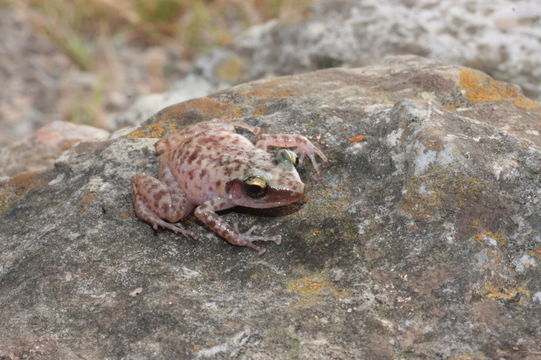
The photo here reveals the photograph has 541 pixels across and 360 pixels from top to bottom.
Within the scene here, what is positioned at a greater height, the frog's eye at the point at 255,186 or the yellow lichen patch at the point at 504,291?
the frog's eye at the point at 255,186

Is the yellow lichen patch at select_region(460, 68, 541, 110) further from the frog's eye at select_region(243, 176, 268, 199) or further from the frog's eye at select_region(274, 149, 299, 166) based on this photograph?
the frog's eye at select_region(243, 176, 268, 199)

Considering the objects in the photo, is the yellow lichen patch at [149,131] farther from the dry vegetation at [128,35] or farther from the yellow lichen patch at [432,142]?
the dry vegetation at [128,35]

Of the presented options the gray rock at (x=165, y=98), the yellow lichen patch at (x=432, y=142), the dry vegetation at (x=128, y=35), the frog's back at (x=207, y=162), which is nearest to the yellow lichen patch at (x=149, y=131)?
the frog's back at (x=207, y=162)

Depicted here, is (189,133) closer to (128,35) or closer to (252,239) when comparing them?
(252,239)

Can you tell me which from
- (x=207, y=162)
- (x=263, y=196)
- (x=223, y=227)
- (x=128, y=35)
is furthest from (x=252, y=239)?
(x=128, y=35)

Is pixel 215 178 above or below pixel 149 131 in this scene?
below

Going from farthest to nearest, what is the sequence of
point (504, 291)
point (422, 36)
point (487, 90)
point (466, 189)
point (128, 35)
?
point (128, 35) → point (422, 36) → point (487, 90) → point (466, 189) → point (504, 291)

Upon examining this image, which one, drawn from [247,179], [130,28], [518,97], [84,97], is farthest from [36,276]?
[130,28]
